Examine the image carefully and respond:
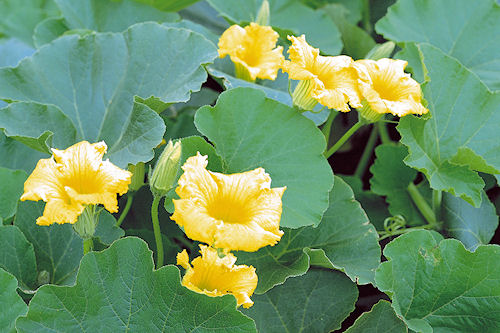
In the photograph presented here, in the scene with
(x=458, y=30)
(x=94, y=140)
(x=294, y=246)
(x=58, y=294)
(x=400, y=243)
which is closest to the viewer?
(x=58, y=294)

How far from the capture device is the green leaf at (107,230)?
1.25 meters

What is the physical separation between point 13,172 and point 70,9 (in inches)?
28.3

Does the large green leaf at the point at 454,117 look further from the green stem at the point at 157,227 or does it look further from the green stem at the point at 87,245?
the green stem at the point at 87,245

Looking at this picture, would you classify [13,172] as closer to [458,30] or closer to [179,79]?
[179,79]

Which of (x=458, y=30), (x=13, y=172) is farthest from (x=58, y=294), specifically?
(x=458, y=30)

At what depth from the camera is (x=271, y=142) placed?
129cm

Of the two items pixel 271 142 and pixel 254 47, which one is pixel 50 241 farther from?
pixel 254 47

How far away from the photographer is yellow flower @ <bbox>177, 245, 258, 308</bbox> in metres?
1.00

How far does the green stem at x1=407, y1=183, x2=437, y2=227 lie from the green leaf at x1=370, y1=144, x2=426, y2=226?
0.04 feet

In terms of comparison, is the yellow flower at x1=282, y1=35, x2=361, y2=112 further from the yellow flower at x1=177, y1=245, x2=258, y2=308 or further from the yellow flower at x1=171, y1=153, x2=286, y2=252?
the yellow flower at x1=177, y1=245, x2=258, y2=308

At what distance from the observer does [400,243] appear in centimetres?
118

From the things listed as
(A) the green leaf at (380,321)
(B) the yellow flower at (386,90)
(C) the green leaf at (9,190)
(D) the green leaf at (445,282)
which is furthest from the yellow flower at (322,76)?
(C) the green leaf at (9,190)

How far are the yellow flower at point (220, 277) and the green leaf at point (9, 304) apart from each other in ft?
1.00

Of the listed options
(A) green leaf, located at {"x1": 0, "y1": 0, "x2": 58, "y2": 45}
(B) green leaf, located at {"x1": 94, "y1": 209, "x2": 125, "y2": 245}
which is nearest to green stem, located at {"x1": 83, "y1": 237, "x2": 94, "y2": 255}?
(B) green leaf, located at {"x1": 94, "y1": 209, "x2": 125, "y2": 245}
